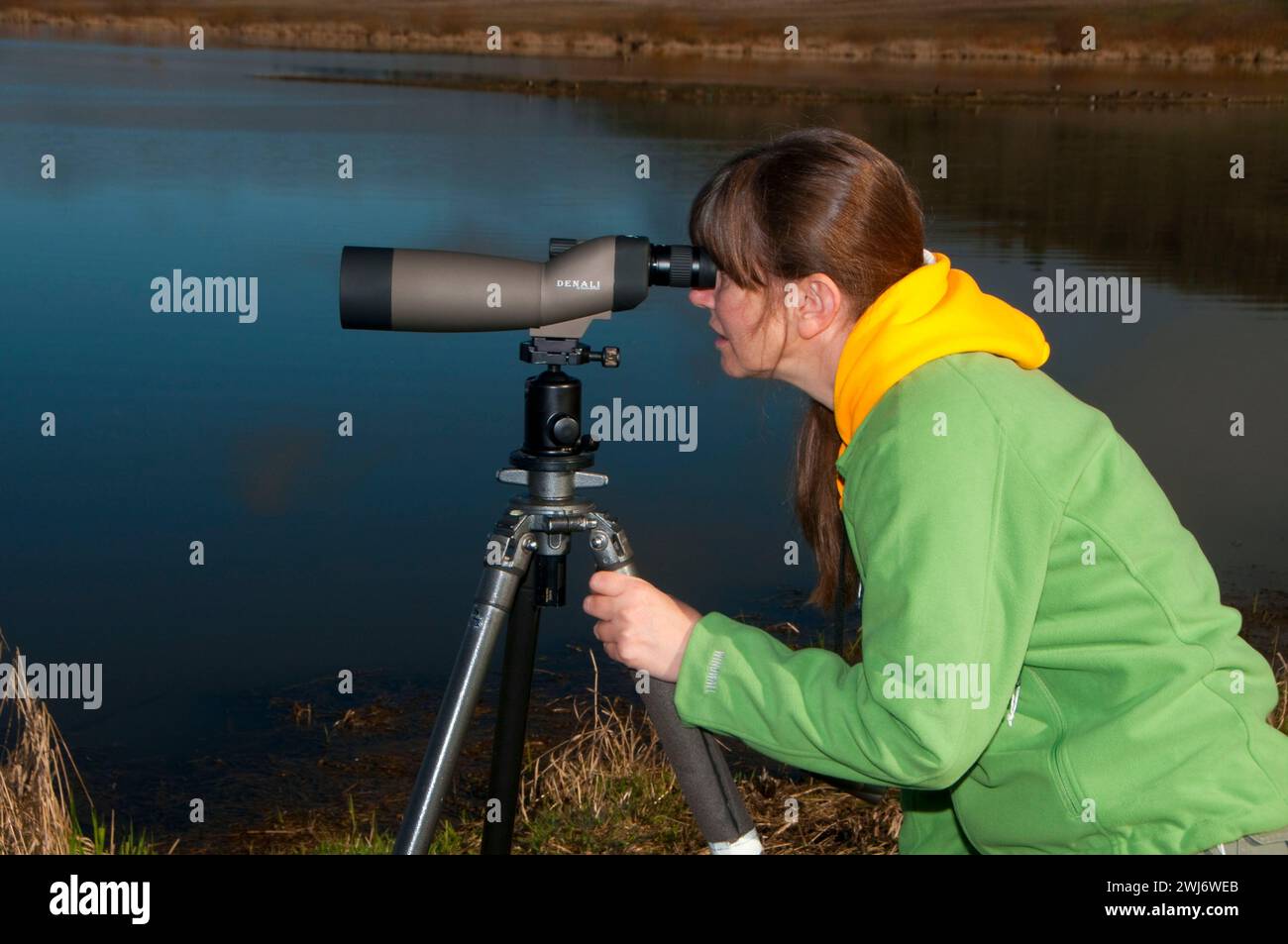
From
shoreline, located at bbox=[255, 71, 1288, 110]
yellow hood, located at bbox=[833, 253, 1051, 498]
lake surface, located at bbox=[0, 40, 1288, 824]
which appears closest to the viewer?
yellow hood, located at bbox=[833, 253, 1051, 498]

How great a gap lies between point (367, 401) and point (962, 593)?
507cm

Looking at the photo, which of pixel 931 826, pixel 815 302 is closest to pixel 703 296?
pixel 815 302

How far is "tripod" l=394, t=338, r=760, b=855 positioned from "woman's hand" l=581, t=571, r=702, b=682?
6.1 inches

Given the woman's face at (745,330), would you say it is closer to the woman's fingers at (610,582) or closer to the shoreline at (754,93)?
the woman's fingers at (610,582)

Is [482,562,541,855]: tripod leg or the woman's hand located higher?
the woman's hand

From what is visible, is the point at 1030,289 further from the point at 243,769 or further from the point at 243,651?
the point at 243,769

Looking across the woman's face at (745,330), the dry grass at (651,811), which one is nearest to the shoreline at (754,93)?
the dry grass at (651,811)

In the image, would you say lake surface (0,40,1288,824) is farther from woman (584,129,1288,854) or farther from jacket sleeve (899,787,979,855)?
jacket sleeve (899,787,979,855)

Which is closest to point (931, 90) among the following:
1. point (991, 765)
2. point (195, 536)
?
point (195, 536)

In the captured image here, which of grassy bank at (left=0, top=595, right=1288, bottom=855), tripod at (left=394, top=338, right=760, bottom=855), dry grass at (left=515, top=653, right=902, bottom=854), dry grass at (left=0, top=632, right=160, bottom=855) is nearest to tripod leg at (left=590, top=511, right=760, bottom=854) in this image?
tripod at (left=394, top=338, right=760, bottom=855)

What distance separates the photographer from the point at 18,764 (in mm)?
2521

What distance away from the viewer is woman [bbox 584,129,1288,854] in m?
1.36

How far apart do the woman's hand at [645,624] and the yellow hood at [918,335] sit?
0.82 feet

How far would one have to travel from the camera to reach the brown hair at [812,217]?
1.53 metres
